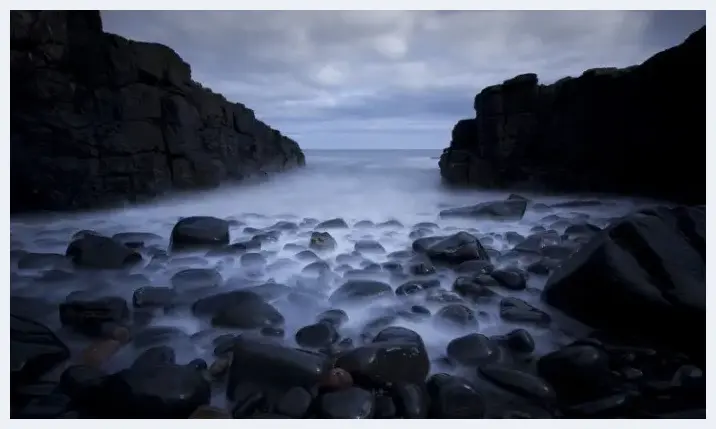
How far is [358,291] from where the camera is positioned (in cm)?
150

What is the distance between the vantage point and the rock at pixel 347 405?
0.94 metres

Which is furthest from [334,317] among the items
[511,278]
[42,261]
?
[42,261]

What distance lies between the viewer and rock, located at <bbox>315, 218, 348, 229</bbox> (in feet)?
6.64

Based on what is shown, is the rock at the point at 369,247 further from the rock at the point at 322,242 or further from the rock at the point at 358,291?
the rock at the point at 358,291

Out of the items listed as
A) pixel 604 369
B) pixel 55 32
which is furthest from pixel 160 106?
pixel 604 369

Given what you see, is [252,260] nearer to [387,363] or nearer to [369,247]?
[369,247]

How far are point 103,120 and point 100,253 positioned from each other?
3.50 ft

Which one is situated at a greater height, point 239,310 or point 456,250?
point 456,250

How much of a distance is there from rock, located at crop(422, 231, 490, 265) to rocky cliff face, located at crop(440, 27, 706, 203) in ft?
3.07

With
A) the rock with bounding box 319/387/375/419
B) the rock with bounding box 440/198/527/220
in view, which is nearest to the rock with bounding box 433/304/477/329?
the rock with bounding box 319/387/375/419

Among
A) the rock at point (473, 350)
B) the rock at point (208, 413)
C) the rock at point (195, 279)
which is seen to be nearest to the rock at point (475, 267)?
the rock at point (473, 350)

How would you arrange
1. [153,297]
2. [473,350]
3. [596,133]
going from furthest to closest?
[596,133] < [153,297] < [473,350]

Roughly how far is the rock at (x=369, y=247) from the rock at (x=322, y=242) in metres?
0.10

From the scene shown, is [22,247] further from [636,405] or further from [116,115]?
[636,405]
